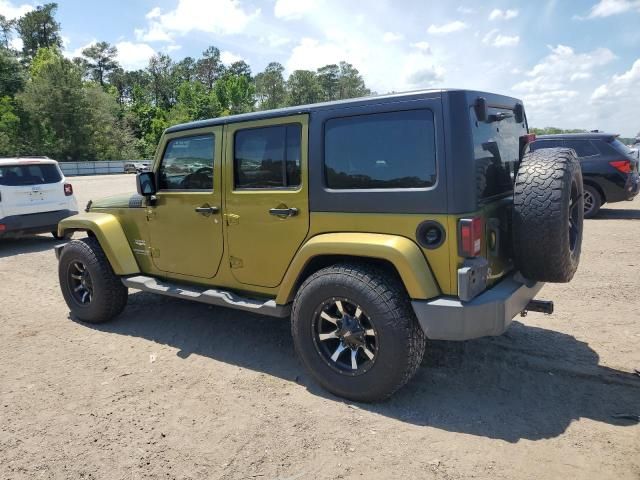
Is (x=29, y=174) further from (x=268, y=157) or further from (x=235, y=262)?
(x=268, y=157)

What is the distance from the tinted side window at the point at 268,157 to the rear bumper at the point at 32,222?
6.68 metres

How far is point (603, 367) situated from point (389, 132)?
7.94ft

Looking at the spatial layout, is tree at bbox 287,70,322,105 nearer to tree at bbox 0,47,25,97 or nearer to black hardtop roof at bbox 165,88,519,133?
tree at bbox 0,47,25,97

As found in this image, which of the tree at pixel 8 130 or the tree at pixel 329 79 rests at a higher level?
the tree at pixel 329 79

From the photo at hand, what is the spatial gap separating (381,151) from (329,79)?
96.8 m

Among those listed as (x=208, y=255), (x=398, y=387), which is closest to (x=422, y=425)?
(x=398, y=387)

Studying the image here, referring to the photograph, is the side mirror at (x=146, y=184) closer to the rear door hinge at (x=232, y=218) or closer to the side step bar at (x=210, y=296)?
the side step bar at (x=210, y=296)

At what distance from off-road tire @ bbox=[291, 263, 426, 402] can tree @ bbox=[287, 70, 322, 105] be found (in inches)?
3257

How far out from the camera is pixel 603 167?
9.86 metres

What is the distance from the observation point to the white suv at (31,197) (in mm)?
8609

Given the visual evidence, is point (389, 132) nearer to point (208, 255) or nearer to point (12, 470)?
point (208, 255)

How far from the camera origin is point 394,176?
10.3ft

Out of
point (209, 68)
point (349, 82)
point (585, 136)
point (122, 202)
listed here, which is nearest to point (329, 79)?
point (349, 82)

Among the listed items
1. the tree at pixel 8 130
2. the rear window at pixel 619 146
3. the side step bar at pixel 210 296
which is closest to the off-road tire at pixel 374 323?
the side step bar at pixel 210 296
